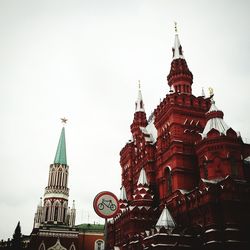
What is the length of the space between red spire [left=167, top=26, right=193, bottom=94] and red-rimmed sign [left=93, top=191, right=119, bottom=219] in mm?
27860

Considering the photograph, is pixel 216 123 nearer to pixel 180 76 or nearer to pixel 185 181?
pixel 185 181

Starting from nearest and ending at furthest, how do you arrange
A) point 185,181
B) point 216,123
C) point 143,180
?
point 216,123 → point 185,181 → point 143,180

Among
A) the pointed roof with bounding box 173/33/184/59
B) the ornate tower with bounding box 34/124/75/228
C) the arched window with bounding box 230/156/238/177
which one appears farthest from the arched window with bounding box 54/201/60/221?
the arched window with bounding box 230/156/238/177

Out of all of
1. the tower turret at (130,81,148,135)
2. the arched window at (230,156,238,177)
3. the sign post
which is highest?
the tower turret at (130,81,148,135)

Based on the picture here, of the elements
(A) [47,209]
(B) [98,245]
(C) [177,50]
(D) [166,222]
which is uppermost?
(C) [177,50]

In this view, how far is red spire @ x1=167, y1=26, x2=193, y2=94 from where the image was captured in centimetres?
3922

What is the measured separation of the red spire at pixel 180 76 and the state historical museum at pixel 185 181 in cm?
12

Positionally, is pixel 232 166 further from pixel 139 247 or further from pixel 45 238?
pixel 45 238

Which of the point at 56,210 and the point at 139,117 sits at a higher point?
the point at 139,117

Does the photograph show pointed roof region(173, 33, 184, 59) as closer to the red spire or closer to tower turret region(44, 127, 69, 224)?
the red spire

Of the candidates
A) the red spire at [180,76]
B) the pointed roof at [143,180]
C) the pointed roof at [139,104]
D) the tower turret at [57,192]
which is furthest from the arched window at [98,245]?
the red spire at [180,76]

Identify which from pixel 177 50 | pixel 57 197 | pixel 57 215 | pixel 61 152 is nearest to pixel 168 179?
pixel 177 50

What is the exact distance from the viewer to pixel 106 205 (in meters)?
12.7

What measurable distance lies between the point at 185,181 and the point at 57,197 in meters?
44.2
